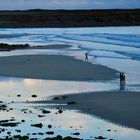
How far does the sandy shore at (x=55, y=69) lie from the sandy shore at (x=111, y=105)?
5.77 metres

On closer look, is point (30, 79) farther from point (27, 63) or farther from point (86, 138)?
point (86, 138)

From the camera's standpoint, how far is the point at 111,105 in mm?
20062

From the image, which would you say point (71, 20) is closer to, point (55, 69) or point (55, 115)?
point (55, 69)

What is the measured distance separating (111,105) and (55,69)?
43.3 ft

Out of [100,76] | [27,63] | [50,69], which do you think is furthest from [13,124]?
[27,63]

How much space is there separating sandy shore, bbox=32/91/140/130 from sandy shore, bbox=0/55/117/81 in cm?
577

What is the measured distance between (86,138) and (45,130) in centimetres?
167

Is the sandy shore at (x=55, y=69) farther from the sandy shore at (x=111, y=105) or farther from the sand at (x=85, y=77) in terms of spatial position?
the sandy shore at (x=111, y=105)

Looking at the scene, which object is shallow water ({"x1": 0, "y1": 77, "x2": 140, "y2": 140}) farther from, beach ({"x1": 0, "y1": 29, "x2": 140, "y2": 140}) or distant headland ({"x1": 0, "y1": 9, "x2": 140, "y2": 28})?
distant headland ({"x1": 0, "y1": 9, "x2": 140, "y2": 28})

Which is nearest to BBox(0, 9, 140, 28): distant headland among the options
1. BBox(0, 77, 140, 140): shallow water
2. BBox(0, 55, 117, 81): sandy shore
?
BBox(0, 55, 117, 81): sandy shore

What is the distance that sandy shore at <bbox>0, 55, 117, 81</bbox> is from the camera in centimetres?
2912

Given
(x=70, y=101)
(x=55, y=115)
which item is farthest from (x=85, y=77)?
(x=55, y=115)

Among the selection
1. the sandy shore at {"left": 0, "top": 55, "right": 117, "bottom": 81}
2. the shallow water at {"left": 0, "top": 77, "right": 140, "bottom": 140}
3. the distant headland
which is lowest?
the shallow water at {"left": 0, "top": 77, "right": 140, "bottom": 140}

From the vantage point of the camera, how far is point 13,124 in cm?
1662
